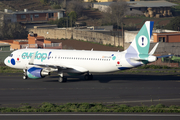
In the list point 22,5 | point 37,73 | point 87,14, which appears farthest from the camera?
point 22,5

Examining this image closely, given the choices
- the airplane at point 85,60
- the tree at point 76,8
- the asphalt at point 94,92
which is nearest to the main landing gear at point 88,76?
the airplane at point 85,60

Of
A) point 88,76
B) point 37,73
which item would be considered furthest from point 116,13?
point 37,73

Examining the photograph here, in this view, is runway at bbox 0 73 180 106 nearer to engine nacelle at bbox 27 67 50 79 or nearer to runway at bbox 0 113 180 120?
engine nacelle at bbox 27 67 50 79

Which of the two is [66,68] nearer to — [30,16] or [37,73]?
[37,73]

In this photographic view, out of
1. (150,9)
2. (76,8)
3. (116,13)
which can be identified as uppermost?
(76,8)

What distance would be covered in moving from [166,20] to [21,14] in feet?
208

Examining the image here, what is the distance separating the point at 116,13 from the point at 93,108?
116500 millimetres

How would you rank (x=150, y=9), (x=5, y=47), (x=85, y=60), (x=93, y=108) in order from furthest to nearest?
(x=150, y=9)
(x=5, y=47)
(x=85, y=60)
(x=93, y=108)

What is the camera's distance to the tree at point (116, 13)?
440 feet

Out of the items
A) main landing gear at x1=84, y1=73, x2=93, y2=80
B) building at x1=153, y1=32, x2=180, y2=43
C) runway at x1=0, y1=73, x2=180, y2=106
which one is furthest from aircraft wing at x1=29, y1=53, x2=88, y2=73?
building at x1=153, y1=32, x2=180, y2=43

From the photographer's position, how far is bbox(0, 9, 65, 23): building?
118 meters

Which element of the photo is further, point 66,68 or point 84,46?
point 84,46

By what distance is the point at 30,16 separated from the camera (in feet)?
400

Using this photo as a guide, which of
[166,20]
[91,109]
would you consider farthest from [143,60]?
[166,20]
